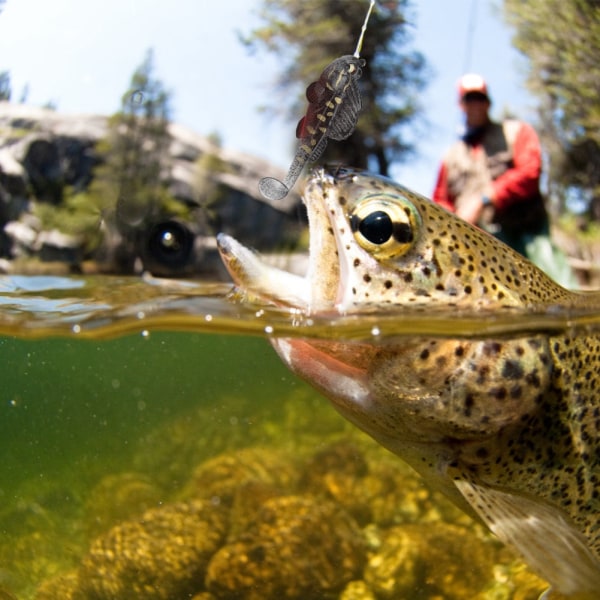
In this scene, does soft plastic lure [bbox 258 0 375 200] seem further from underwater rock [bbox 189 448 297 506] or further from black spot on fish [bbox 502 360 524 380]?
underwater rock [bbox 189 448 297 506]

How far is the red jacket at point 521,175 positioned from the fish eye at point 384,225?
3.77 metres

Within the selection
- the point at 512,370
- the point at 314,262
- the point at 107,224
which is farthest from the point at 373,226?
the point at 107,224

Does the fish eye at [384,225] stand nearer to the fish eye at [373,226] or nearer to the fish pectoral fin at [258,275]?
the fish eye at [373,226]

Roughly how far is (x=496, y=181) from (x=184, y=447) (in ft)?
12.4

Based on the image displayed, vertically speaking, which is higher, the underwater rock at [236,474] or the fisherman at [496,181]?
the fisherman at [496,181]

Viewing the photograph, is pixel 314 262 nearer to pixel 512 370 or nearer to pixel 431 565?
pixel 512 370

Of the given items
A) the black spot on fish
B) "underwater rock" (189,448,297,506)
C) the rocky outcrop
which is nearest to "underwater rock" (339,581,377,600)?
"underwater rock" (189,448,297,506)

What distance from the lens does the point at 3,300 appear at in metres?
4.83

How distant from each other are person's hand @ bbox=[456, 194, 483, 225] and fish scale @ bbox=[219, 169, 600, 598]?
375 centimetres

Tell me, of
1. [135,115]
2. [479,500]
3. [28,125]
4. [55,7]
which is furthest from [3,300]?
A: [135,115]

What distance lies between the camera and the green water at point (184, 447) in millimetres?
3393

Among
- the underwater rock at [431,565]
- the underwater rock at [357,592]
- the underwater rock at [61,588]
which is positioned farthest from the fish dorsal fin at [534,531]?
the underwater rock at [61,588]

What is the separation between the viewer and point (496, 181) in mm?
6250

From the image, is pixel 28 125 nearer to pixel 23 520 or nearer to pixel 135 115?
pixel 135 115
